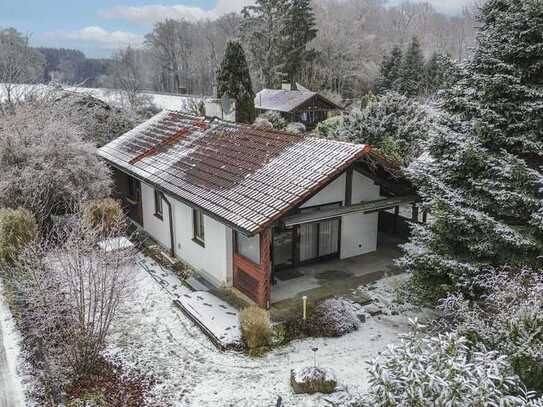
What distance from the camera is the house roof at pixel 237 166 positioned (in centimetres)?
1183

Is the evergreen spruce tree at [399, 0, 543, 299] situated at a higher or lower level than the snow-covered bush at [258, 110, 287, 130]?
higher

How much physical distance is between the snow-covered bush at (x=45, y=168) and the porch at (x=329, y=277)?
8031mm

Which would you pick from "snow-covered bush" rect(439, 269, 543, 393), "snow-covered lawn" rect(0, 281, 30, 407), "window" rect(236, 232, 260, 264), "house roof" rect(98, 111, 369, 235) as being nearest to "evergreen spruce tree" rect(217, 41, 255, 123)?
"house roof" rect(98, 111, 369, 235)

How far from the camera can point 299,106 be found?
40.8 m

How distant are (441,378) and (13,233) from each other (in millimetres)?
13149

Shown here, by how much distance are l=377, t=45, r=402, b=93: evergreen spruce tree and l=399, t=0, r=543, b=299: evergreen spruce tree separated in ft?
138

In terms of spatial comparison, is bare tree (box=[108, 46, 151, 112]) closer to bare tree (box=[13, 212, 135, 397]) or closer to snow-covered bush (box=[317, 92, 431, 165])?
snow-covered bush (box=[317, 92, 431, 165])

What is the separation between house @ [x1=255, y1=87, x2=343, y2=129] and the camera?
40.8 metres

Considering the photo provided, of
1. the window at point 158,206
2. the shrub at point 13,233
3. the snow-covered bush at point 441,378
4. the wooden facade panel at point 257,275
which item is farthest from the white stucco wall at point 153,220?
the snow-covered bush at point 441,378

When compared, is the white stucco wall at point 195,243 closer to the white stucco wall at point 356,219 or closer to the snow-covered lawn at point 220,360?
the snow-covered lawn at point 220,360

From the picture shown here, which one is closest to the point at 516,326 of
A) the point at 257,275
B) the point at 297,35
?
the point at 257,275

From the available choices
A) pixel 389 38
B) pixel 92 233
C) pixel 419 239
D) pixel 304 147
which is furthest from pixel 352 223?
pixel 389 38

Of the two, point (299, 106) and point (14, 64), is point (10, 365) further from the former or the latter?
point (299, 106)

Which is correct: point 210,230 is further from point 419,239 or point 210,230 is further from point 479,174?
point 479,174
